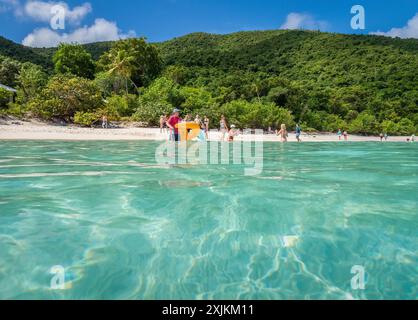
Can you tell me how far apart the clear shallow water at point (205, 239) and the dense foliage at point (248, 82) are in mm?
23899

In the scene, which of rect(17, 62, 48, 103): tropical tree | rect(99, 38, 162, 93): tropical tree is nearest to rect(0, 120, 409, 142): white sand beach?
rect(17, 62, 48, 103): tropical tree

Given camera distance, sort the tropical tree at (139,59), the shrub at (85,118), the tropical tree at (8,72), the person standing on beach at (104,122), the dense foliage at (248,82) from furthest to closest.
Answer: the tropical tree at (139,59)
the tropical tree at (8,72)
the dense foliage at (248,82)
the shrub at (85,118)
the person standing on beach at (104,122)

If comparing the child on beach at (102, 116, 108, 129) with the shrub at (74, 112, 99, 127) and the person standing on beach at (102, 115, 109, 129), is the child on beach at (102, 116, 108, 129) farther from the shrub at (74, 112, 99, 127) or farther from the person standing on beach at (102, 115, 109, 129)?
the shrub at (74, 112, 99, 127)

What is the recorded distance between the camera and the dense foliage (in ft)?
110

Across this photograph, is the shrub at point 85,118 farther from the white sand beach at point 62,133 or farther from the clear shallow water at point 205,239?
the clear shallow water at point 205,239

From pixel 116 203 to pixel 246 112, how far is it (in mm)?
31076

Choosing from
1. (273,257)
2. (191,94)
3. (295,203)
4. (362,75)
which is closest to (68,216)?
(273,257)

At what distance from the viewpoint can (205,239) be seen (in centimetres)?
393

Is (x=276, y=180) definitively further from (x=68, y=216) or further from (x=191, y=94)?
(x=191, y=94)

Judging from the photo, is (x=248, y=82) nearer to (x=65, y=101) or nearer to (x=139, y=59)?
(x=139, y=59)

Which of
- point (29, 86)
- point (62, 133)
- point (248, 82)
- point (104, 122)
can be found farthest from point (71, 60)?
point (62, 133)

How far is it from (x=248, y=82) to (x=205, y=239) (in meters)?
46.6

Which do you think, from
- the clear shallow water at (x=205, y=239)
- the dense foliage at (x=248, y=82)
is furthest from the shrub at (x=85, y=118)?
the clear shallow water at (x=205, y=239)

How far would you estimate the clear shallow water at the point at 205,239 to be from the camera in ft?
A: 9.71
